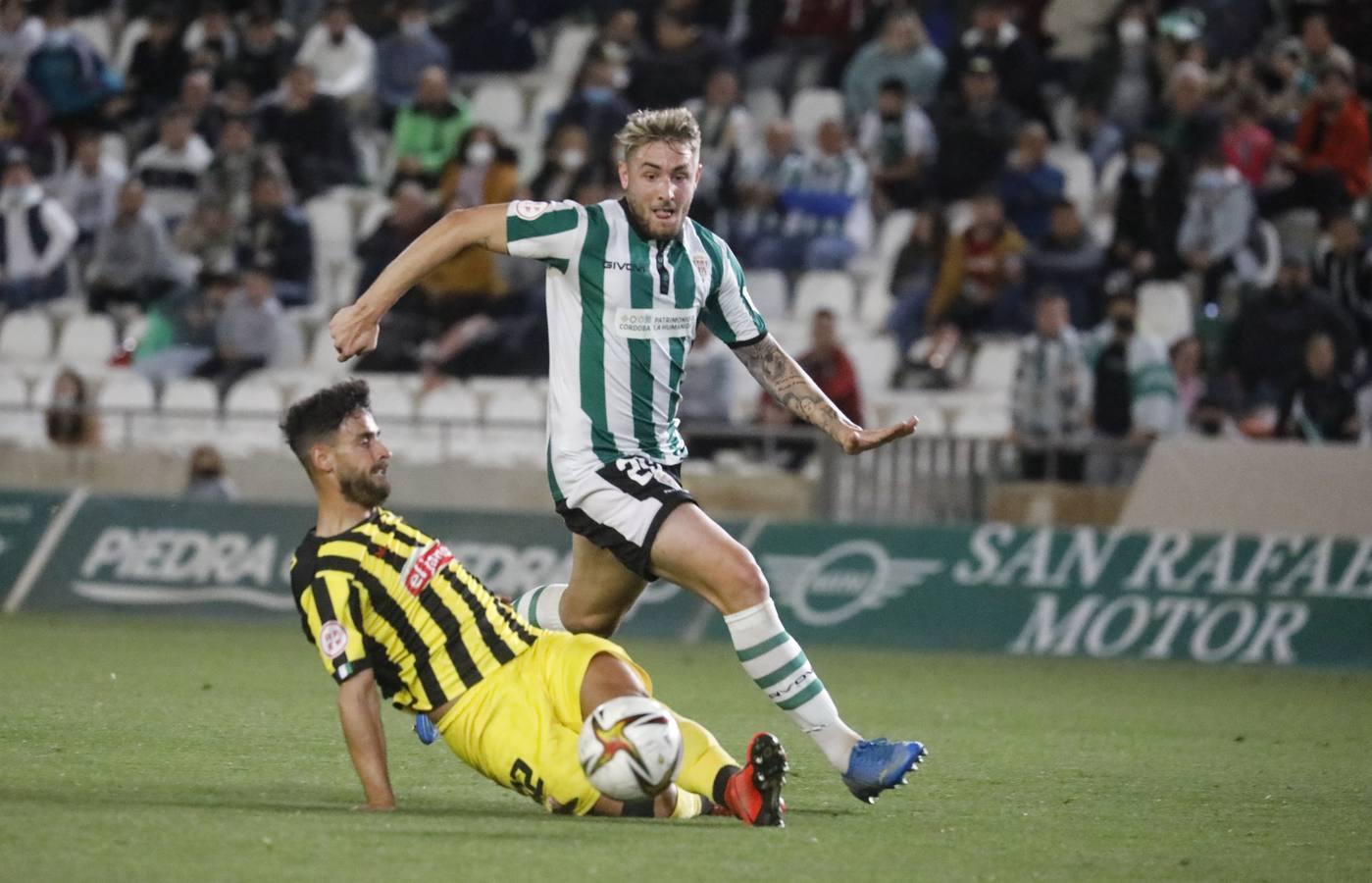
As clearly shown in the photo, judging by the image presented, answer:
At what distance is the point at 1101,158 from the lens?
17641 mm

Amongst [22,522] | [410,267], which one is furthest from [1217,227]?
[410,267]

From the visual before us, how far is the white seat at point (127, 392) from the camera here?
1714 cm

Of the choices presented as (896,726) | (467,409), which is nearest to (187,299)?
(467,409)

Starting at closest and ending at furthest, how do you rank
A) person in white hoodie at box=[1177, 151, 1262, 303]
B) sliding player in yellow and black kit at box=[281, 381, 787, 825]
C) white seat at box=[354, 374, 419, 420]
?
sliding player in yellow and black kit at box=[281, 381, 787, 825] → person in white hoodie at box=[1177, 151, 1262, 303] → white seat at box=[354, 374, 419, 420]

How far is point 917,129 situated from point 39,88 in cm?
830

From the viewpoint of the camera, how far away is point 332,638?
6.39m

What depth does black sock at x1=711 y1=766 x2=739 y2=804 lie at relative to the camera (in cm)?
643

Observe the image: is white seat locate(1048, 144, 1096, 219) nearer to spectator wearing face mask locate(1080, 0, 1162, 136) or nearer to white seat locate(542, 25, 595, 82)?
spectator wearing face mask locate(1080, 0, 1162, 136)

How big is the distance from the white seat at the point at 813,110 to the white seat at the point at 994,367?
10.1ft

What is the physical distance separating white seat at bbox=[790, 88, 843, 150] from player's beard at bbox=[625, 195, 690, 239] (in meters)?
11.6

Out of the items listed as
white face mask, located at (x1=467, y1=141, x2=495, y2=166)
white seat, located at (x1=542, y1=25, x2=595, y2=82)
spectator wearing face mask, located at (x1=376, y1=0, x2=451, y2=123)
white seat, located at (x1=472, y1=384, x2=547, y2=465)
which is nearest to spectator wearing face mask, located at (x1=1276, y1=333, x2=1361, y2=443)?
white seat, located at (x1=472, y1=384, x2=547, y2=465)

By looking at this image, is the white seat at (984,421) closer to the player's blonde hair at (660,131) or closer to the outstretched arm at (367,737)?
the player's blonde hair at (660,131)

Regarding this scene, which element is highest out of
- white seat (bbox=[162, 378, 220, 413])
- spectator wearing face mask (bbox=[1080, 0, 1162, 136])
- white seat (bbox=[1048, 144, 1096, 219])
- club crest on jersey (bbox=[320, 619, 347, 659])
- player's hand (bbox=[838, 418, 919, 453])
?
spectator wearing face mask (bbox=[1080, 0, 1162, 136])

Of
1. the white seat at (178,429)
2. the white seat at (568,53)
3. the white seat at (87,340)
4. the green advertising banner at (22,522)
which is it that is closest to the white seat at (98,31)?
the white seat at (87,340)
